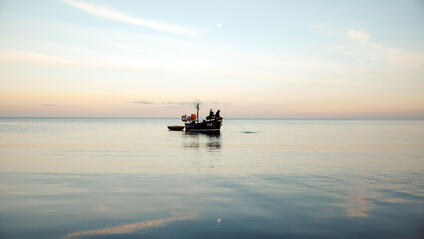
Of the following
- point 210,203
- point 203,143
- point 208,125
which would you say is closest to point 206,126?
point 208,125

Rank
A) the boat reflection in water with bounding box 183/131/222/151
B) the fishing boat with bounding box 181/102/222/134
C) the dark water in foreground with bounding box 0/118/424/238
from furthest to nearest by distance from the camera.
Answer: the fishing boat with bounding box 181/102/222/134 → the boat reflection in water with bounding box 183/131/222/151 → the dark water in foreground with bounding box 0/118/424/238

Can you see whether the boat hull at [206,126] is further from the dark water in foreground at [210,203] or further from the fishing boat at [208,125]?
the dark water in foreground at [210,203]

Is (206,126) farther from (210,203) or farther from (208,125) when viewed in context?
(210,203)

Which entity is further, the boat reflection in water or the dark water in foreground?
the boat reflection in water

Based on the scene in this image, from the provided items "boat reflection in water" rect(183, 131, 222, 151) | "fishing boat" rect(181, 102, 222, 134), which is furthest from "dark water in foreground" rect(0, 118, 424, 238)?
"fishing boat" rect(181, 102, 222, 134)

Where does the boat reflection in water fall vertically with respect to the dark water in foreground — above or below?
below

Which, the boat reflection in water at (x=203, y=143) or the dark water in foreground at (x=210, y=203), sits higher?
the dark water in foreground at (x=210, y=203)

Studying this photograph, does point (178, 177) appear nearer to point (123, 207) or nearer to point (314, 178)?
point (123, 207)

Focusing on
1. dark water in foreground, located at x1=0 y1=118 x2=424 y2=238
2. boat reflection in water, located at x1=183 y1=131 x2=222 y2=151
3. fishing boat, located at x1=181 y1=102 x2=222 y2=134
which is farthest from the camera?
fishing boat, located at x1=181 y1=102 x2=222 y2=134

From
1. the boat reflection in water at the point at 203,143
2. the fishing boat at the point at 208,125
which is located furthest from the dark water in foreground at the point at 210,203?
the fishing boat at the point at 208,125

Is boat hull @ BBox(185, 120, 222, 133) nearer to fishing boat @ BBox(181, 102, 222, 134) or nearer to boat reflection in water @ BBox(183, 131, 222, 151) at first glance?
fishing boat @ BBox(181, 102, 222, 134)

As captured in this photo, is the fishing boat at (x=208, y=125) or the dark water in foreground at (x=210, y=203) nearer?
the dark water in foreground at (x=210, y=203)

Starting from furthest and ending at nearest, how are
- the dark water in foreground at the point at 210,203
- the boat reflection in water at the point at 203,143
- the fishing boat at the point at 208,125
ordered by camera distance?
the fishing boat at the point at 208,125 → the boat reflection in water at the point at 203,143 → the dark water in foreground at the point at 210,203

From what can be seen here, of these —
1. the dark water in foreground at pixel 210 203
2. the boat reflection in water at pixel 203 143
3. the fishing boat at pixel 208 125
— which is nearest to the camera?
the dark water in foreground at pixel 210 203
